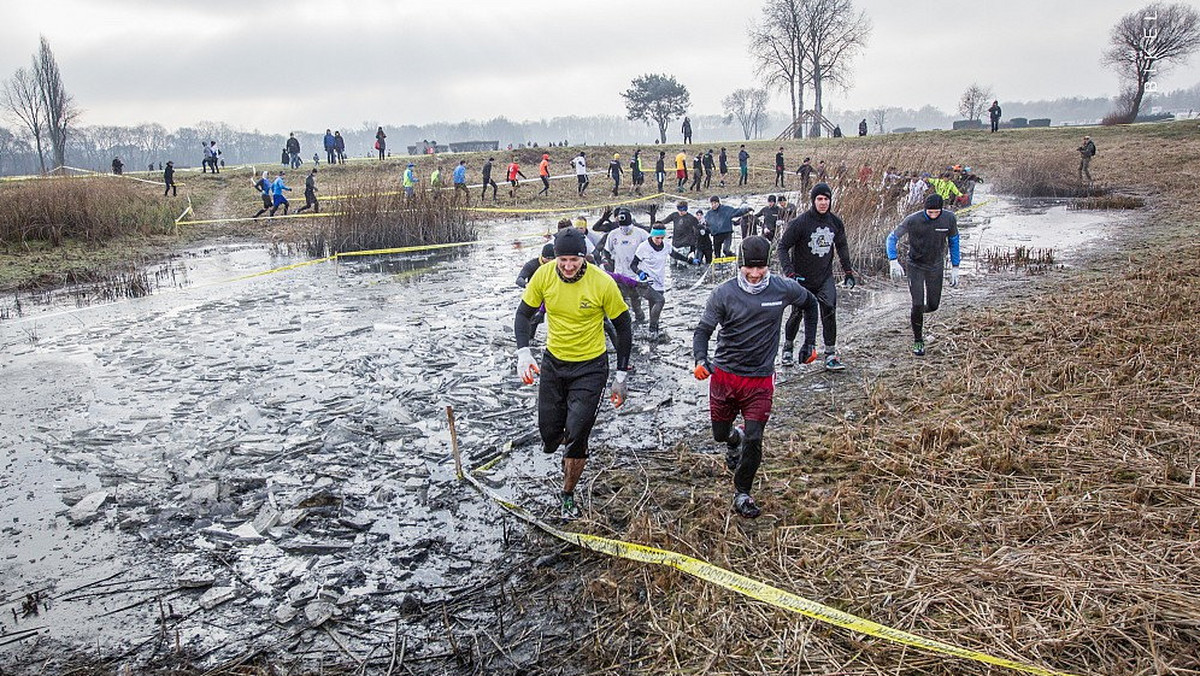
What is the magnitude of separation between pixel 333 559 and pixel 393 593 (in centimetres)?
66

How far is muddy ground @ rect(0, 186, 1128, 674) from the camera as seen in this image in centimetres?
408

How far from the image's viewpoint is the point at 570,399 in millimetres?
5160

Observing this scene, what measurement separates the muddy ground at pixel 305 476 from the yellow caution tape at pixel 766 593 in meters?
0.18

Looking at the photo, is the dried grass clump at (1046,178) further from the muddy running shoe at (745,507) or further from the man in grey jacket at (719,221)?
the muddy running shoe at (745,507)

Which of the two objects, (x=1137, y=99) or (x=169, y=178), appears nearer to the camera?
(x=169, y=178)

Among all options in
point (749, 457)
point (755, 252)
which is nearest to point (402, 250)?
point (755, 252)

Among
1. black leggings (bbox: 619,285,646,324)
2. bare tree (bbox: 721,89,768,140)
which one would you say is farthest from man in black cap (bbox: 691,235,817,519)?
bare tree (bbox: 721,89,768,140)

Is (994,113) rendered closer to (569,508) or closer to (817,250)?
(817,250)

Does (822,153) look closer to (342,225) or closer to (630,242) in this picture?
(342,225)

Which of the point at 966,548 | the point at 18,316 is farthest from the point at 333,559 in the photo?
the point at 18,316

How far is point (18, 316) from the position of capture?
40.5 ft

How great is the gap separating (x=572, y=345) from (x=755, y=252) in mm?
1424

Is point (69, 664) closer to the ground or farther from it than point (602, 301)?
closer to the ground

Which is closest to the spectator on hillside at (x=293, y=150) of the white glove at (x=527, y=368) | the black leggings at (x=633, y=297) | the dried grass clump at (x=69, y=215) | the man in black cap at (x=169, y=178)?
the man in black cap at (x=169, y=178)
